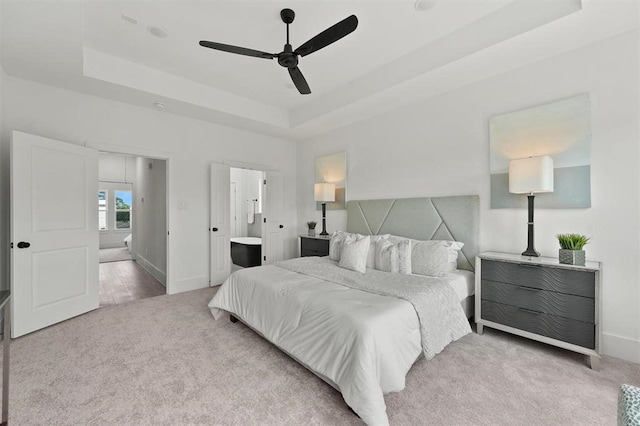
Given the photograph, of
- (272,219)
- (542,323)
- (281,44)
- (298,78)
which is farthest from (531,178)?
(272,219)

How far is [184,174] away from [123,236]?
6.94 meters

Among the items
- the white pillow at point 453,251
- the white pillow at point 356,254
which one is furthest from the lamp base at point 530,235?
the white pillow at point 356,254

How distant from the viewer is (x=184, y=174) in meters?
4.37

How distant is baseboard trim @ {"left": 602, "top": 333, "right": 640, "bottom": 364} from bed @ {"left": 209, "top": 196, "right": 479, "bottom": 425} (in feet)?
3.55

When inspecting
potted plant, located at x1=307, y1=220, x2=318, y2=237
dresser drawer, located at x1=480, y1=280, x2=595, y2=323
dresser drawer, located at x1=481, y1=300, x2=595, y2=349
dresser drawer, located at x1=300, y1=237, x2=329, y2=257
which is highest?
potted plant, located at x1=307, y1=220, x2=318, y2=237

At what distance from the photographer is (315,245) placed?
4781 mm

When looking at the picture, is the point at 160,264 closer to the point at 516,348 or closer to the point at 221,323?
the point at 221,323

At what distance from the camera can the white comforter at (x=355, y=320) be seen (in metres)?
1.64

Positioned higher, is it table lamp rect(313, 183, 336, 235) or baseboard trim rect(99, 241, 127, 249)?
table lamp rect(313, 183, 336, 235)

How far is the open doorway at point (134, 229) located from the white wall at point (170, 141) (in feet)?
1.58

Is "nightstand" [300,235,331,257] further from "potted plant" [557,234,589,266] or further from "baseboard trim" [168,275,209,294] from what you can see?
"potted plant" [557,234,589,266]

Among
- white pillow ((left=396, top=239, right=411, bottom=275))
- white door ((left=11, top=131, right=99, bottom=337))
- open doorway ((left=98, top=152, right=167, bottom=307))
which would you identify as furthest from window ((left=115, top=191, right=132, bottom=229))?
white pillow ((left=396, top=239, right=411, bottom=275))

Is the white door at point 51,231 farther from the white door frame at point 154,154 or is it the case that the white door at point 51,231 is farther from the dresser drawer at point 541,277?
the dresser drawer at point 541,277

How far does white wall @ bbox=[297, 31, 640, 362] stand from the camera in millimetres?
2344
